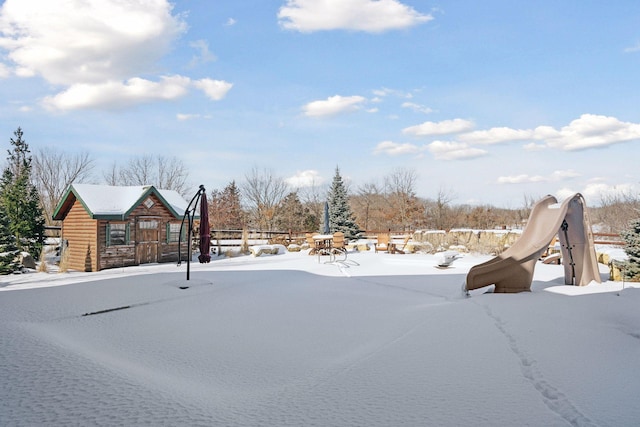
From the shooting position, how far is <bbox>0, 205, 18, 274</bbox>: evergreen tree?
1448cm

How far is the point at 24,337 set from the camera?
517 centimetres

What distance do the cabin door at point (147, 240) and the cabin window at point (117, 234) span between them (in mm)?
483

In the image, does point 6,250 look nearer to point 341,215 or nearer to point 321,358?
point 321,358

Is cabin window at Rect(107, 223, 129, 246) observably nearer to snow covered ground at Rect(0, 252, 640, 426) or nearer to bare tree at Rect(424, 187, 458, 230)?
snow covered ground at Rect(0, 252, 640, 426)

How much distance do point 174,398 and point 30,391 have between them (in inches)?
46.1

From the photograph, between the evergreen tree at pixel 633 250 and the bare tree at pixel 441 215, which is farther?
the bare tree at pixel 441 215

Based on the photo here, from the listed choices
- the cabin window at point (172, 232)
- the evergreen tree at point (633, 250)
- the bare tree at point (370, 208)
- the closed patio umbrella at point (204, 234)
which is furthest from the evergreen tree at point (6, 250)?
the bare tree at point (370, 208)

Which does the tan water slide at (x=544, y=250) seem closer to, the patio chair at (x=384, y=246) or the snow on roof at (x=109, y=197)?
the patio chair at (x=384, y=246)

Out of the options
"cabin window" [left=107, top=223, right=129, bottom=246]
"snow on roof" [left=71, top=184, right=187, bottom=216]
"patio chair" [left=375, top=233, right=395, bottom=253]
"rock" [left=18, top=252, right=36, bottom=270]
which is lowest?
"rock" [left=18, top=252, right=36, bottom=270]

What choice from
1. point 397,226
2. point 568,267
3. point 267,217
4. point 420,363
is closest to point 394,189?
point 397,226

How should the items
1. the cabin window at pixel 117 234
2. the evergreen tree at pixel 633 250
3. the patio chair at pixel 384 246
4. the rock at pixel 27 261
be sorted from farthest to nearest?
the patio chair at pixel 384 246 → the rock at pixel 27 261 → the cabin window at pixel 117 234 → the evergreen tree at pixel 633 250

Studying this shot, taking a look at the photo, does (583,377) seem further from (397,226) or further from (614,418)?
(397,226)

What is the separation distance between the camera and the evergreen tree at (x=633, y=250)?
389 inches

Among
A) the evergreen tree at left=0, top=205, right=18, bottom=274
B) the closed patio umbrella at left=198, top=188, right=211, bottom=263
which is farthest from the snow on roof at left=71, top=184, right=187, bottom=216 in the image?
the closed patio umbrella at left=198, top=188, right=211, bottom=263
